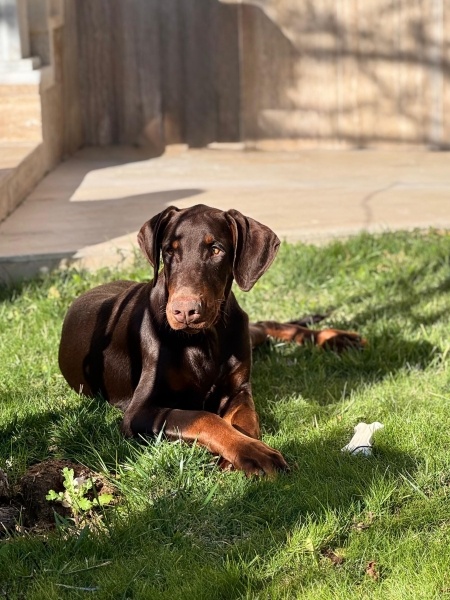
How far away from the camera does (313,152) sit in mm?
10602

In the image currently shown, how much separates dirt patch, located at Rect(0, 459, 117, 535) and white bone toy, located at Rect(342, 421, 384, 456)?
895 mm

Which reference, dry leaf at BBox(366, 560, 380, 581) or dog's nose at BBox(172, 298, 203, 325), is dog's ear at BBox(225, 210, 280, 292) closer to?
dog's nose at BBox(172, 298, 203, 325)

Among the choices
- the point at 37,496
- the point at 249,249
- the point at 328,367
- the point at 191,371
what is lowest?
the point at 328,367

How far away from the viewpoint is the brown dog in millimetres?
3957

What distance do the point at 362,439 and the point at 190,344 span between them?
77 centimetres

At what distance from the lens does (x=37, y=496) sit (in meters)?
3.73

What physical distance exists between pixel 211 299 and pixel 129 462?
67 centimetres

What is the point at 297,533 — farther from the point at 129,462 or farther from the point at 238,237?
the point at 238,237

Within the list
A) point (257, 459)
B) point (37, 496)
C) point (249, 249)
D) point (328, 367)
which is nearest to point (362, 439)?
point (257, 459)

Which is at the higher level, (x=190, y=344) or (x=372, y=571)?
(x=190, y=344)

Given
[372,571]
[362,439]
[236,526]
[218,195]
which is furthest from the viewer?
[218,195]

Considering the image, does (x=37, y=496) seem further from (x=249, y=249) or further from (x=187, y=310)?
(x=249, y=249)

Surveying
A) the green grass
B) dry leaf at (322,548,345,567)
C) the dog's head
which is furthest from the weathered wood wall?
dry leaf at (322,548,345,567)

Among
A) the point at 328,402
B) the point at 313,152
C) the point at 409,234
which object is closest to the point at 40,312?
the point at 328,402
